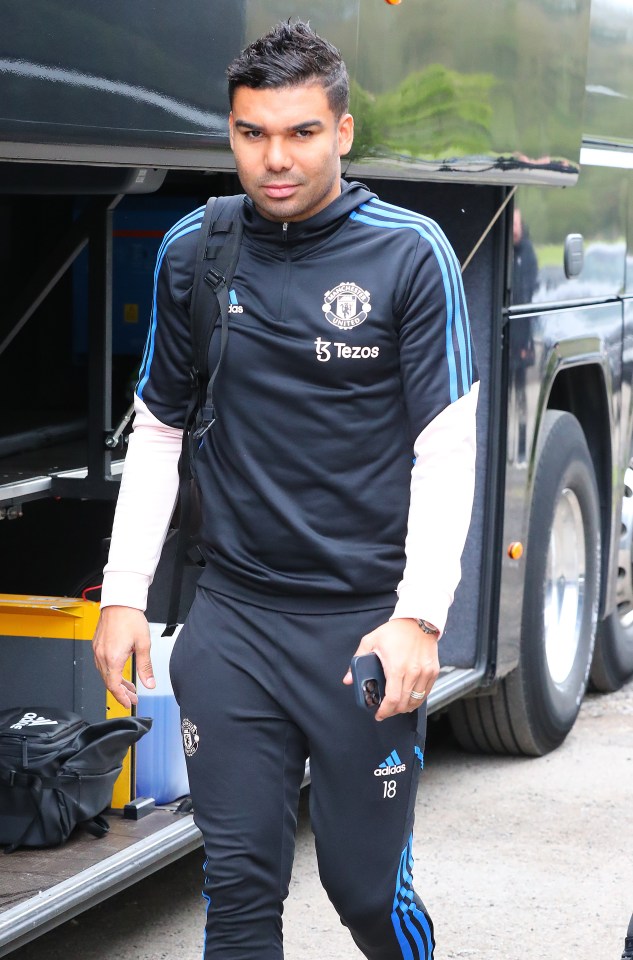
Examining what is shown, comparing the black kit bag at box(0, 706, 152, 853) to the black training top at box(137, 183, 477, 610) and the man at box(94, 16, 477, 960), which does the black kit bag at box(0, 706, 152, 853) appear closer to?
the man at box(94, 16, 477, 960)

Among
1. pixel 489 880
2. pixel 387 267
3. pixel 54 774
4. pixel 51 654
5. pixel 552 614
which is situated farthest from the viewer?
pixel 552 614

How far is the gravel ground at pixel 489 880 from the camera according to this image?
4.06 meters

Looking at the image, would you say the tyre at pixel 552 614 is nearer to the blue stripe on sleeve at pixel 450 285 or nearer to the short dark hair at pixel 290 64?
the blue stripe on sleeve at pixel 450 285

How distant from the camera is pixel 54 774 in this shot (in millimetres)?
3695

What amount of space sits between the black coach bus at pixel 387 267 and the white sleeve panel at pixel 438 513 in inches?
31.5

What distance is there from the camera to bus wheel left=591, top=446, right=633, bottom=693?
6629 millimetres

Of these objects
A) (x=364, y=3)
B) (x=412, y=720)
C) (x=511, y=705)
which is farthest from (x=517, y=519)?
(x=412, y=720)

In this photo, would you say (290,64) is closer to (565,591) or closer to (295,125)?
(295,125)

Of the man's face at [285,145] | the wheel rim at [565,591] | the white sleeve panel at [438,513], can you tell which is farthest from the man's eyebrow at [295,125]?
the wheel rim at [565,591]

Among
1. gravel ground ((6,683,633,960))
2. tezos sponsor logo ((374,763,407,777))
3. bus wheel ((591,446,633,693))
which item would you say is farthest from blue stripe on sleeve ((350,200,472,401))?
bus wheel ((591,446,633,693))

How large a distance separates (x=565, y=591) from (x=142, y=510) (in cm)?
329

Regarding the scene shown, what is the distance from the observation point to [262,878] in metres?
2.73

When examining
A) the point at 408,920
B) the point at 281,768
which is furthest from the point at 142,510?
the point at 408,920

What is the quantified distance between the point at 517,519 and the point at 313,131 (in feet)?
8.82
